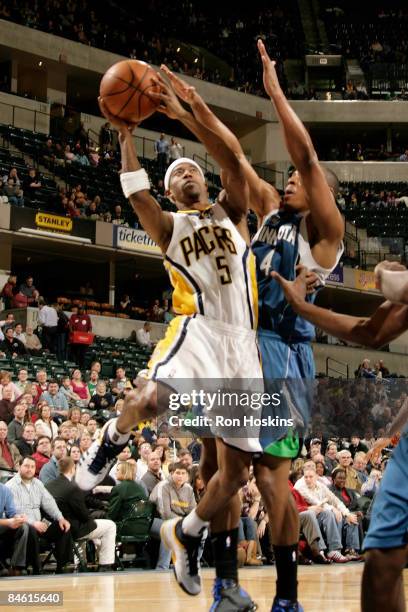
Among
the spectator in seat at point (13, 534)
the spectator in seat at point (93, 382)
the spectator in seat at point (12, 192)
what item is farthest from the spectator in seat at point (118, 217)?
the spectator in seat at point (13, 534)

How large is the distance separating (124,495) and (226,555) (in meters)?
5.18

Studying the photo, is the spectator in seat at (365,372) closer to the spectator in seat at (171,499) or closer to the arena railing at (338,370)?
the arena railing at (338,370)

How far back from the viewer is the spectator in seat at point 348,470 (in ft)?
43.7

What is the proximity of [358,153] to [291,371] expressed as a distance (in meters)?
31.0

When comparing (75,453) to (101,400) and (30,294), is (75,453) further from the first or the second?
(30,294)

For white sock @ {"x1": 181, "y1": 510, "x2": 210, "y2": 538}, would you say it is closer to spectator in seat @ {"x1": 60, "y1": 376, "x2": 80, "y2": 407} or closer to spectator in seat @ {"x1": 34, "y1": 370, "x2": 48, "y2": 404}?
spectator in seat @ {"x1": 34, "y1": 370, "x2": 48, "y2": 404}

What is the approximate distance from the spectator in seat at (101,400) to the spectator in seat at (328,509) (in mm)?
4377

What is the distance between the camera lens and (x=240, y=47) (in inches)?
1391

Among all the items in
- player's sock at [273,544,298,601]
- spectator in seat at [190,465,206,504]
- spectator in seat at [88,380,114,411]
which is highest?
Result: spectator in seat at [88,380,114,411]

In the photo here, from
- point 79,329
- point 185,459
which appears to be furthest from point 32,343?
point 185,459

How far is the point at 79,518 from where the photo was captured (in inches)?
376

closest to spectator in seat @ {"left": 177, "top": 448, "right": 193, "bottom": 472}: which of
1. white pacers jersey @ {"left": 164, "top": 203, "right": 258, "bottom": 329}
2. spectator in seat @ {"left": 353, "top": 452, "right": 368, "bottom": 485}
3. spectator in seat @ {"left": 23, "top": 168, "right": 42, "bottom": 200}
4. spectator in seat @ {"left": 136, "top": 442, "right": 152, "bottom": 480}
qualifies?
spectator in seat @ {"left": 136, "top": 442, "right": 152, "bottom": 480}

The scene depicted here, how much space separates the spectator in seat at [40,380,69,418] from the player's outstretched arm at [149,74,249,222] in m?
9.19

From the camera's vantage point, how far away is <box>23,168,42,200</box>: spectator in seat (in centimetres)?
2222
